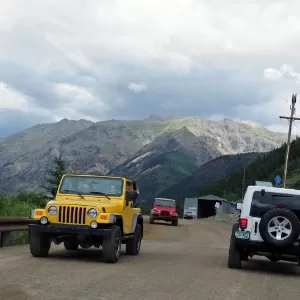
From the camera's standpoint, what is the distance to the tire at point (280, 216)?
12.9 metres

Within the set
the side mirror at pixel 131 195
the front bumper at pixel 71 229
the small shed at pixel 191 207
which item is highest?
the side mirror at pixel 131 195

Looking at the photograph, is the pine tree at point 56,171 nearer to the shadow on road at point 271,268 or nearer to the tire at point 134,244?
the tire at point 134,244

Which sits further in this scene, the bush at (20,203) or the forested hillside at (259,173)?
the forested hillside at (259,173)

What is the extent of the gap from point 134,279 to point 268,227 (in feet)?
12.0

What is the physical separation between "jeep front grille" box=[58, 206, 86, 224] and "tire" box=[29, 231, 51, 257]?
63 cm

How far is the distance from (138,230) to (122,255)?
31.2 inches

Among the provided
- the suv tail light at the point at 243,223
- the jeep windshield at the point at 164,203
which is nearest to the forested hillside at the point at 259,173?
the jeep windshield at the point at 164,203

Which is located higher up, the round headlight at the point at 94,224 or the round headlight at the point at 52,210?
the round headlight at the point at 52,210

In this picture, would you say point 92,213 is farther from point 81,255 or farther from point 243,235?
point 243,235

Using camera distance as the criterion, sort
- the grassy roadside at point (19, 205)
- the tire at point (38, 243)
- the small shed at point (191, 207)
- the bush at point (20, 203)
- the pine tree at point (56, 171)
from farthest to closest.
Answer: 1. the small shed at point (191, 207)
2. the pine tree at point (56, 171)
3. the bush at point (20, 203)
4. the grassy roadside at point (19, 205)
5. the tire at point (38, 243)

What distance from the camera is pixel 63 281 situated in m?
9.91

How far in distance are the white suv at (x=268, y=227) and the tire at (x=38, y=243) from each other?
4.29 m

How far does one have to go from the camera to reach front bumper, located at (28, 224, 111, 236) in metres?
12.8

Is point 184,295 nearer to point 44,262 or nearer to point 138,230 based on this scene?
point 44,262
